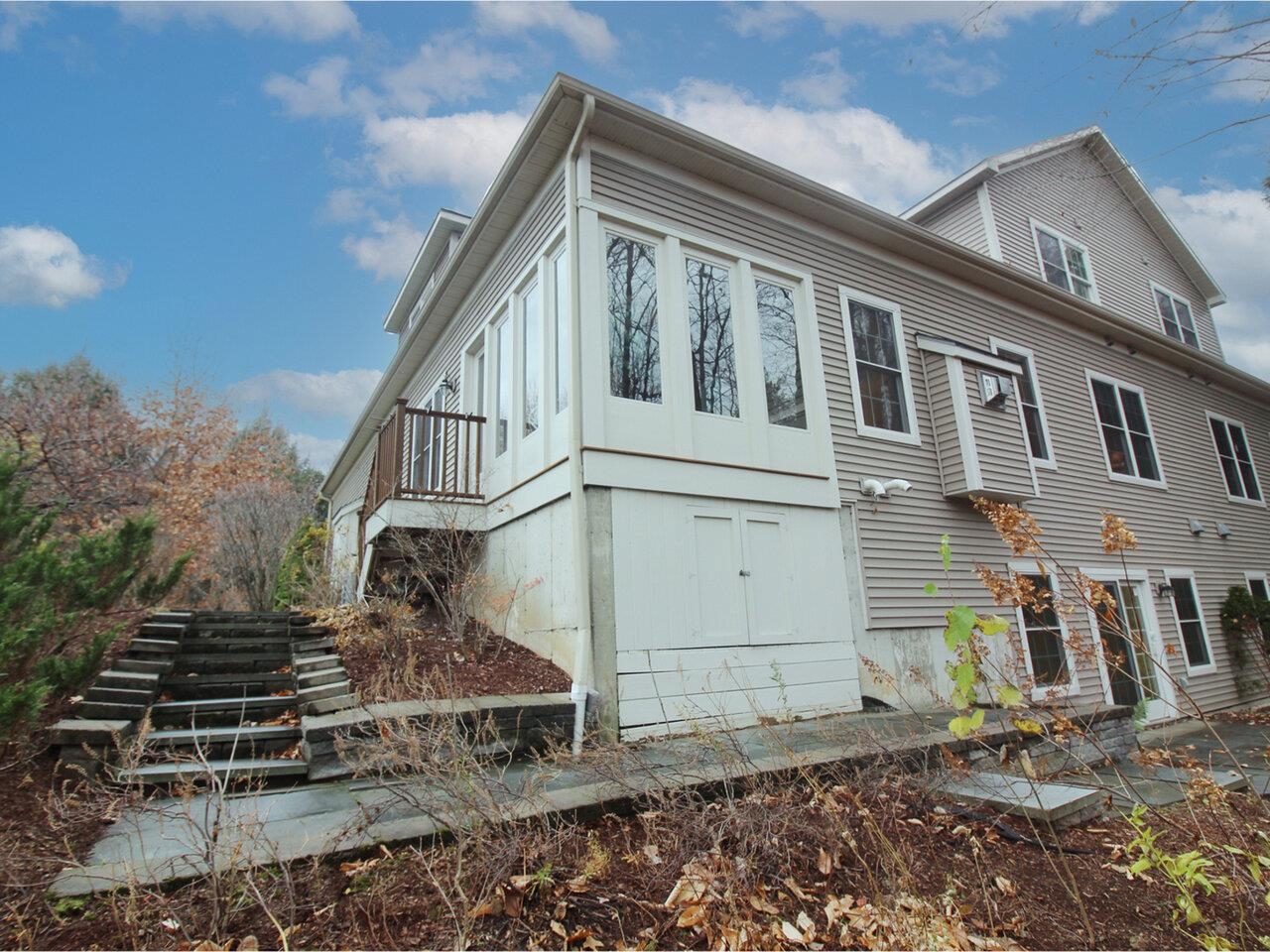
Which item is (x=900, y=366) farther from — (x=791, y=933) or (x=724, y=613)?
(x=791, y=933)

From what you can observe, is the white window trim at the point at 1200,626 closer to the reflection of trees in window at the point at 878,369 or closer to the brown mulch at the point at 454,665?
the reflection of trees in window at the point at 878,369

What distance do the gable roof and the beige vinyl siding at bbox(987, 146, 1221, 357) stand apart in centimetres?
14

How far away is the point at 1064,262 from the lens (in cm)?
1213

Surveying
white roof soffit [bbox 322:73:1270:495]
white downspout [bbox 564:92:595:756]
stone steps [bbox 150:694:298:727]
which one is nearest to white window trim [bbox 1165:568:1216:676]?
white roof soffit [bbox 322:73:1270:495]

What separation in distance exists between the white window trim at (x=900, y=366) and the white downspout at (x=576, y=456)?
11.8 feet

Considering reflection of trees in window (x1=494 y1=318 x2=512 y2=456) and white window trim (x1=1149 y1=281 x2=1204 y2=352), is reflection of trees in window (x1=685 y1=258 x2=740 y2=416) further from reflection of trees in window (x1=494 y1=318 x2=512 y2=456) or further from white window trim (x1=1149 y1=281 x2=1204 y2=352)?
white window trim (x1=1149 y1=281 x2=1204 y2=352)

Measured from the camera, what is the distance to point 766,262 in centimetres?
699

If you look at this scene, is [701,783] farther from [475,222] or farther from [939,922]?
[475,222]

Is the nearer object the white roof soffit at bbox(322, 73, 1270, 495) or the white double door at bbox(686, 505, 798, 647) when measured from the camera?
the white double door at bbox(686, 505, 798, 647)

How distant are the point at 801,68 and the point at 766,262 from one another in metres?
1.96

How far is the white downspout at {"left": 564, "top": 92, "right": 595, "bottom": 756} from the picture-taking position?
483 centimetres

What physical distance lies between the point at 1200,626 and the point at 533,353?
11.6m

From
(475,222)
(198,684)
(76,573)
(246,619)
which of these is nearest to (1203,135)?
(475,222)

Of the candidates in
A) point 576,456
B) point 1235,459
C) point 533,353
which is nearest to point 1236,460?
point 1235,459
